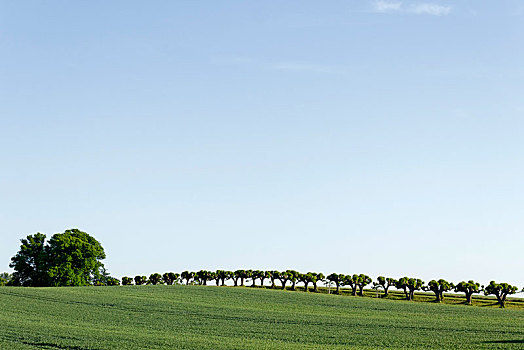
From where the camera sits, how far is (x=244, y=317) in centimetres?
5312

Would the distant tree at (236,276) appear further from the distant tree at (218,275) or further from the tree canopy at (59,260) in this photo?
the tree canopy at (59,260)

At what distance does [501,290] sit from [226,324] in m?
60.7

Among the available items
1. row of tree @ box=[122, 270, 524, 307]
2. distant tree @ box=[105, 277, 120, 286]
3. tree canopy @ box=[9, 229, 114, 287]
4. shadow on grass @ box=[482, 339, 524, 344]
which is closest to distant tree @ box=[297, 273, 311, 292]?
row of tree @ box=[122, 270, 524, 307]

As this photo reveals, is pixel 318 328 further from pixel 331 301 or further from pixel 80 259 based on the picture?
pixel 80 259

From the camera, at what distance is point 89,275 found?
103562 mm

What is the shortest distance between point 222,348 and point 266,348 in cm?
248

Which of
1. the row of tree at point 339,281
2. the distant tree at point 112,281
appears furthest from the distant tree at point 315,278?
the distant tree at point 112,281

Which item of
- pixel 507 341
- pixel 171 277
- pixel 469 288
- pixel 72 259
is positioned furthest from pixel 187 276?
pixel 507 341

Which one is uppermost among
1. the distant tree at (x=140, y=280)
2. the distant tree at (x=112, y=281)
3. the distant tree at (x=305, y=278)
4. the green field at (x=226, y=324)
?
the distant tree at (x=305, y=278)

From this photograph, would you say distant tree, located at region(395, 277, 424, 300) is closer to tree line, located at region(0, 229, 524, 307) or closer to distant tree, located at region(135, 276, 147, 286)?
tree line, located at region(0, 229, 524, 307)

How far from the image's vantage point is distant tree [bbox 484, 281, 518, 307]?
92.2m

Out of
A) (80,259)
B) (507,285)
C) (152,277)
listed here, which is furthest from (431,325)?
(152,277)

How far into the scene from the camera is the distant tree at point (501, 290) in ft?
303

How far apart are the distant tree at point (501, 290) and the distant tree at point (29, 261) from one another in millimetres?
73198
